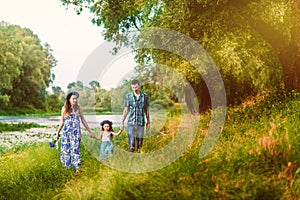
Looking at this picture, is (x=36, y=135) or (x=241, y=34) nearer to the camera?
(x=241, y=34)

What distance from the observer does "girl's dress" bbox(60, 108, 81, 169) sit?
9.75 m

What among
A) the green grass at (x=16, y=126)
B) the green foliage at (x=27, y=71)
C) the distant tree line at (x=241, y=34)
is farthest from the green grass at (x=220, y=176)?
the green foliage at (x=27, y=71)

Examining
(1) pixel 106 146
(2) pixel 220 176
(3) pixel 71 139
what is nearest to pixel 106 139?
(1) pixel 106 146

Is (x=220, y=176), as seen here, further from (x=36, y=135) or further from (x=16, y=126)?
(x=16, y=126)

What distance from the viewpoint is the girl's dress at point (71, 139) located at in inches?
384

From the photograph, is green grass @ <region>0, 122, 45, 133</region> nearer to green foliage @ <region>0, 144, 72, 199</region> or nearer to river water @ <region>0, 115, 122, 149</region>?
river water @ <region>0, 115, 122, 149</region>

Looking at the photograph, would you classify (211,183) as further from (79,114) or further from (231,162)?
(79,114)

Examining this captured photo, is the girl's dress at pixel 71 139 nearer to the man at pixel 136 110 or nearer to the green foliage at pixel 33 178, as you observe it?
the green foliage at pixel 33 178

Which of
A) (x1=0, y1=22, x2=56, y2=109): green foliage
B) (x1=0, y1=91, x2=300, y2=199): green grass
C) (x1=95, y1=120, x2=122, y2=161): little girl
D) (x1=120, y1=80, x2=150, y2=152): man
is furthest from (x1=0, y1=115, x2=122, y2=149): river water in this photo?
(x1=0, y1=22, x2=56, y2=109): green foliage

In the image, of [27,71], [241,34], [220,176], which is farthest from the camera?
[27,71]

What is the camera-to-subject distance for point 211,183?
256 inches

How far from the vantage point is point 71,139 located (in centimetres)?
984

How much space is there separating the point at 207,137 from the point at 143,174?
328 cm

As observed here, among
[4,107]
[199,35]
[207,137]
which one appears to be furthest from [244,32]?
[4,107]
